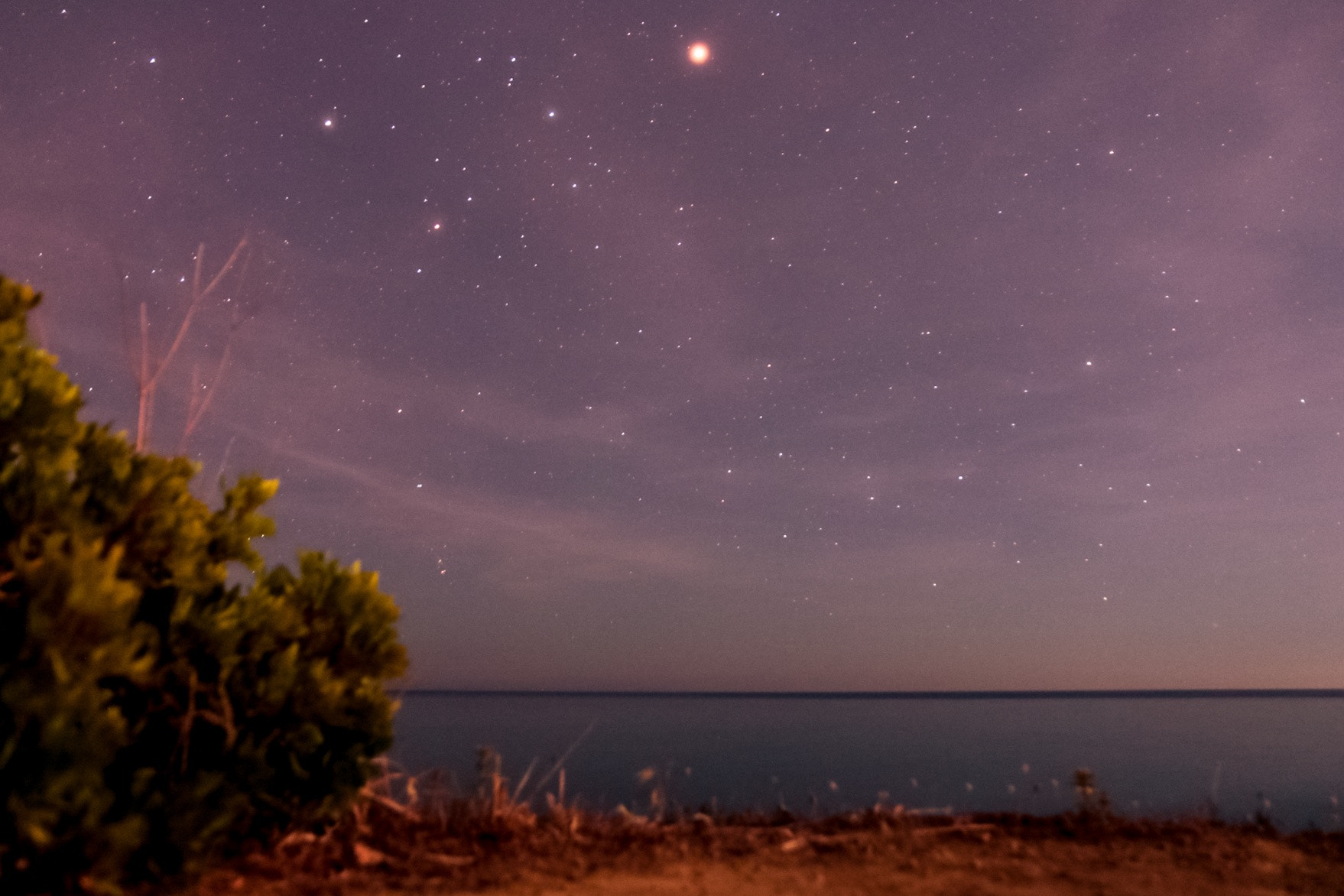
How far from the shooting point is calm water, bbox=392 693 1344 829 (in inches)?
412

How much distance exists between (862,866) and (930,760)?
75.2 metres

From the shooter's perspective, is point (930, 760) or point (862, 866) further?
point (930, 760)

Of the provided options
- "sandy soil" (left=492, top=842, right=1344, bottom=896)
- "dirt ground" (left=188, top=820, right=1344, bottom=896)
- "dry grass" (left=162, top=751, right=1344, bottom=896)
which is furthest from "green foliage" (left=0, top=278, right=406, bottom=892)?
"sandy soil" (left=492, top=842, right=1344, bottom=896)

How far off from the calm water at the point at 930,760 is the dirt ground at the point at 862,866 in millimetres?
1072

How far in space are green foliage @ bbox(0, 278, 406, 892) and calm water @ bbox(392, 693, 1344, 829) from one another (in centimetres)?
247

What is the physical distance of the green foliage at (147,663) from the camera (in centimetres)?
402

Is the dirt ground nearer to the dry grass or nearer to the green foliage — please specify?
the dry grass

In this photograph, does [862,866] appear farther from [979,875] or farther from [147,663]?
[147,663]

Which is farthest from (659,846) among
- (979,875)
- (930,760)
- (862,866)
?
(930,760)

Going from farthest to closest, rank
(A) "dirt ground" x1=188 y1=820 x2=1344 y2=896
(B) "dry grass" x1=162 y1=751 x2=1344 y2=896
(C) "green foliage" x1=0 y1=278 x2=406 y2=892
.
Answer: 1. (B) "dry grass" x1=162 y1=751 x2=1344 y2=896
2. (A) "dirt ground" x1=188 y1=820 x2=1344 y2=896
3. (C) "green foliage" x1=0 y1=278 x2=406 y2=892

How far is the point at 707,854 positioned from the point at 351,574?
3715 mm

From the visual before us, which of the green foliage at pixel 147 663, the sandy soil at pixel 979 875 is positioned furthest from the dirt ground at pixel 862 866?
the green foliage at pixel 147 663

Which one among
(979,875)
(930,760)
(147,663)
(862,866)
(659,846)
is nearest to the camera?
(147,663)

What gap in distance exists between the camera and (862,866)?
6.60 metres
